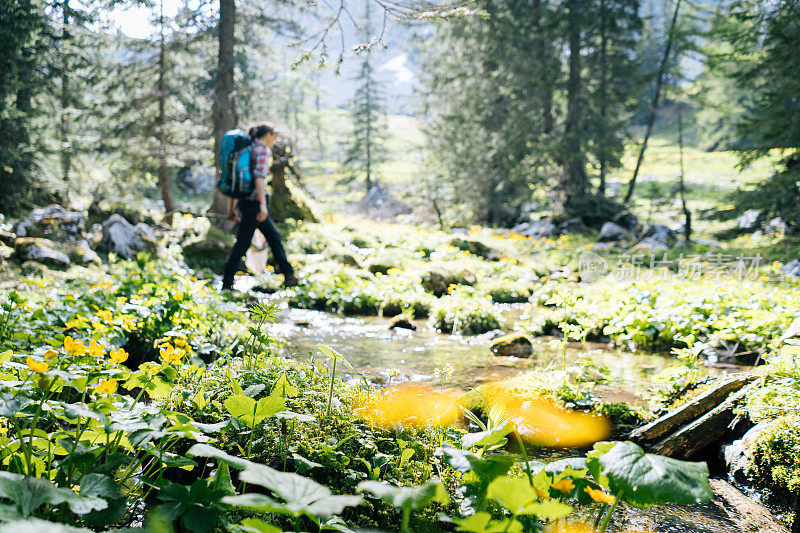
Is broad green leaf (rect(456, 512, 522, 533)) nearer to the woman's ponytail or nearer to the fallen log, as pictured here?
the fallen log

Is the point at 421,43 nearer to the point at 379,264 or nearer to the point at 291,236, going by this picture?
the point at 291,236

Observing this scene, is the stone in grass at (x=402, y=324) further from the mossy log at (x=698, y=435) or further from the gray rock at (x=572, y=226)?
the gray rock at (x=572, y=226)

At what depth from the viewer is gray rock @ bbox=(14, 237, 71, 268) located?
7.55m

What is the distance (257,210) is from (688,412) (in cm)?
577

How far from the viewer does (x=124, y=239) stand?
30.7ft

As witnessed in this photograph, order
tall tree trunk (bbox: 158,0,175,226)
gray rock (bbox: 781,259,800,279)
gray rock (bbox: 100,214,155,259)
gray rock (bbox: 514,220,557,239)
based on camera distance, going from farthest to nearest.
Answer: gray rock (bbox: 514,220,557,239), tall tree trunk (bbox: 158,0,175,226), gray rock (bbox: 100,214,155,259), gray rock (bbox: 781,259,800,279)

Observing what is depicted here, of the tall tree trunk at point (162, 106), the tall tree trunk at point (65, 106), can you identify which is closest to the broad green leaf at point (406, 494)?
the tall tree trunk at point (162, 106)

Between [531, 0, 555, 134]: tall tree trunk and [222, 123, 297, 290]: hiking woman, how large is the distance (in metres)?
12.5

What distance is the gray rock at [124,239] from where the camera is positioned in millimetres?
9211

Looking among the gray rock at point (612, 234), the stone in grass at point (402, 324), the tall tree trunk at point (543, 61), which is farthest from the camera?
the tall tree trunk at point (543, 61)

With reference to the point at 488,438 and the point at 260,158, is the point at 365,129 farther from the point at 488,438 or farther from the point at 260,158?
the point at 488,438

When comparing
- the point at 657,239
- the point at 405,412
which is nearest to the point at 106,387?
the point at 405,412

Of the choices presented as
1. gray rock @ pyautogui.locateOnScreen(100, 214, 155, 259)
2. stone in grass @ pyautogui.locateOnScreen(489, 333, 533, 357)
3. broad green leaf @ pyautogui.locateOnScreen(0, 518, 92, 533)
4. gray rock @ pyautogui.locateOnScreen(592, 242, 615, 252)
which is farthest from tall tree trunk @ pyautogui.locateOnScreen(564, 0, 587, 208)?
broad green leaf @ pyautogui.locateOnScreen(0, 518, 92, 533)

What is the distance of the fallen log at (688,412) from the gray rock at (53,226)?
964cm
